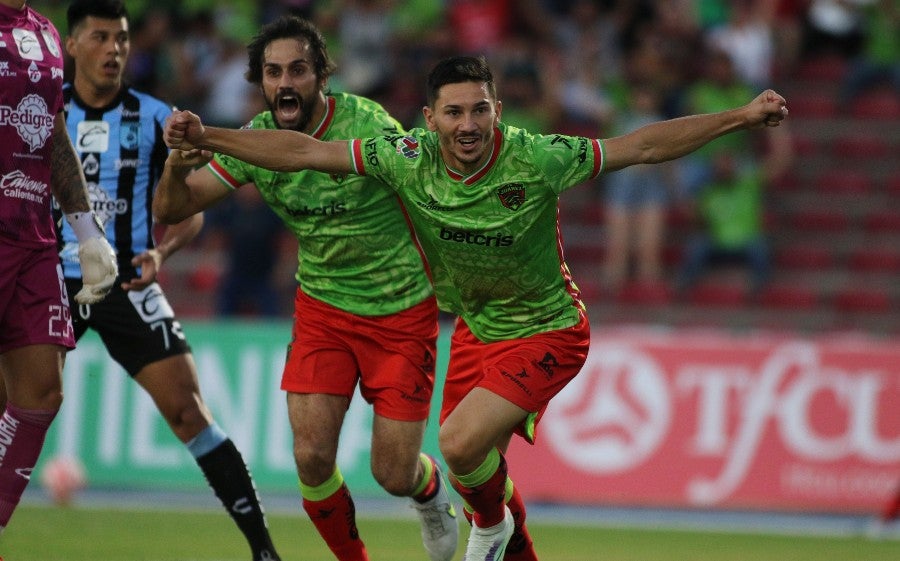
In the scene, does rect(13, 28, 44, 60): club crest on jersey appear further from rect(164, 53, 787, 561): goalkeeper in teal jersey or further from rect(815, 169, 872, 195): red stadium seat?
rect(815, 169, 872, 195): red stadium seat

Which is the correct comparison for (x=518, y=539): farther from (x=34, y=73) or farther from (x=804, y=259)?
(x=804, y=259)

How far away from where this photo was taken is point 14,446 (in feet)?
20.6

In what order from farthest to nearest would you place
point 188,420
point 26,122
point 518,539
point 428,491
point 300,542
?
point 300,542 < point 428,491 < point 188,420 < point 518,539 < point 26,122

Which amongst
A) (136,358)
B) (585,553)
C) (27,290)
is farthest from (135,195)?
(585,553)

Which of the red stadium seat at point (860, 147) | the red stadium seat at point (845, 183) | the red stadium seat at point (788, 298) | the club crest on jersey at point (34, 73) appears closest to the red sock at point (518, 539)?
the club crest on jersey at point (34, 73)

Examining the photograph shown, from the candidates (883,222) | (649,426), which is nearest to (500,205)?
(649,426)

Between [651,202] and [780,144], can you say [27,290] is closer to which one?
[651,202]

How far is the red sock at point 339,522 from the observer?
7.10 metres

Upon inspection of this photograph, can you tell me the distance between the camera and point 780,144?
51.8 ft

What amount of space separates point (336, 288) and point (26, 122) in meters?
1.80

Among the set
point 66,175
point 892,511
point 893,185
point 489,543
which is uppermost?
point 66,175

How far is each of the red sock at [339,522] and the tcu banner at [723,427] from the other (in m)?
5.11

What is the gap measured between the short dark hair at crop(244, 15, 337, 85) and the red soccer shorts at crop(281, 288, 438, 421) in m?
1.16

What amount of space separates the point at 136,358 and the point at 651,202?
8641 mm
